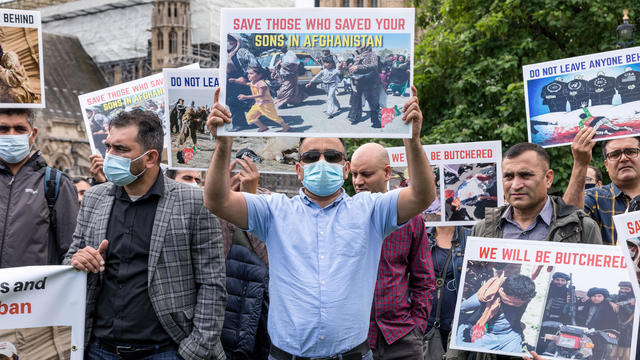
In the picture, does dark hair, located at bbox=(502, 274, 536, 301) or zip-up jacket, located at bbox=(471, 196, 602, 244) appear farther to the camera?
zip-up jacket, located at bbox=(471, 196, 602, 244)

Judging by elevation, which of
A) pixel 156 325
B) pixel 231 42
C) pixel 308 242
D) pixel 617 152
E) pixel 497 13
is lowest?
pixel 156 325

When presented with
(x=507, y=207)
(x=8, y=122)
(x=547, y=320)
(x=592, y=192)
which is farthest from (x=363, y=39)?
(x=8, y=122)

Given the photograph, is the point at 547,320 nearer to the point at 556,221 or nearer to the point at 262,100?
the point at 556,221

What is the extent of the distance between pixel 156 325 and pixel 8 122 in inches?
84.7

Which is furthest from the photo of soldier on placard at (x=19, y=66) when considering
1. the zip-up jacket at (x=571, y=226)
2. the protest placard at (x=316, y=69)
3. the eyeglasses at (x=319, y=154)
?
the zip-up jacket at (x=571, y=226)

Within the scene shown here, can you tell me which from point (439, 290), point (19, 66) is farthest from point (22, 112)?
point (439, 290)

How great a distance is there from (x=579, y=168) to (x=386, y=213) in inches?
68.4

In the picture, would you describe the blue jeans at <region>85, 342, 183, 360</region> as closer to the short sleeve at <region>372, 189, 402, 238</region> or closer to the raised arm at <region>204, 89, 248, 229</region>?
the raised arm at <region>204, 89, 248, 229</region>

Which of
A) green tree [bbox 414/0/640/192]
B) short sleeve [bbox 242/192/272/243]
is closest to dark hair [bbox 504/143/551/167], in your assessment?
short sleeve [bbox 242/192/272/243]

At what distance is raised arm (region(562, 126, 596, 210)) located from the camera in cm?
510

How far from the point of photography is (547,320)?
422 cm

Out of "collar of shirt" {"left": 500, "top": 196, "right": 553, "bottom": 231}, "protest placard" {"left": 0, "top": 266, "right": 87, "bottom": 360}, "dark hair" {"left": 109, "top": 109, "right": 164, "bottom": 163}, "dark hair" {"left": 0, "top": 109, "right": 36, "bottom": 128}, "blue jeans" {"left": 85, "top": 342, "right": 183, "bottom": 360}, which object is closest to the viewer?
"blue jeans" {"left": 85, "top": 342, "right": 183, "bottom": 360}

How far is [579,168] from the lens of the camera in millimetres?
5164

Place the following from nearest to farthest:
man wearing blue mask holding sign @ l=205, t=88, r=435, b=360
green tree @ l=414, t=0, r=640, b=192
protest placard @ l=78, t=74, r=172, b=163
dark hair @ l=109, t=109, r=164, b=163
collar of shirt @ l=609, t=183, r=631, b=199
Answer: man wearing blue mask holding sign @ l=205, t=88, r=435, b=360 → dark hair @ l=109, t=109, r=164, b=163 → collar of shirt @ l=609, t=183, r=631, b=199 → protest placard @ l=78, t=74, r=172, b=163 → green tree @ l=414, t=0, r=640, b=192
